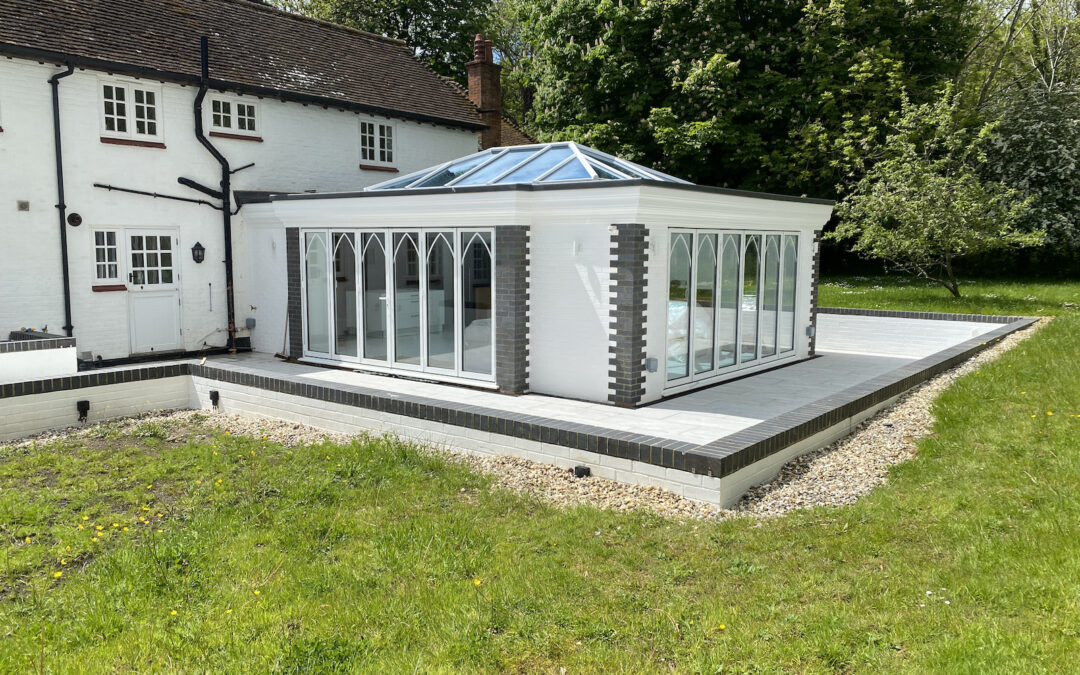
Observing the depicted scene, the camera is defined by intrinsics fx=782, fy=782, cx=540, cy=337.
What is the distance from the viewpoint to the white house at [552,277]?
9.88 meters

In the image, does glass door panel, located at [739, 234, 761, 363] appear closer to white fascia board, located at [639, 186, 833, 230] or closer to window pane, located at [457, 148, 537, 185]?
white fascia board, located at [639, 186, 833, 230]

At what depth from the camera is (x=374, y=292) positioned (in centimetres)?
1208

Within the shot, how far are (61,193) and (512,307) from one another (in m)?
7.78

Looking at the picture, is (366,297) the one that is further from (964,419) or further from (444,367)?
(964,419)

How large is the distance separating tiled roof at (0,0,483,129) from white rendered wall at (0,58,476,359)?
0.38 m

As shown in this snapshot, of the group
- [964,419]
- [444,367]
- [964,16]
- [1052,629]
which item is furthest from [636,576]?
[964,16]

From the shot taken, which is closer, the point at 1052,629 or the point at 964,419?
the point at 1052,629

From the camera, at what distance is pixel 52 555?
5.94 m

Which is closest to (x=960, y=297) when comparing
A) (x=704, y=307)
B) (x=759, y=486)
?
(x=704, y=307)

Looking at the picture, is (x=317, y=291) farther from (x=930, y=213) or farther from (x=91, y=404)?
(x=930, y=213)

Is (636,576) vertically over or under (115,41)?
under

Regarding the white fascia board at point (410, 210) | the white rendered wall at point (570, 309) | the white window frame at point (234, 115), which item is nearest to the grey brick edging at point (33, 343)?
the white fascia board at point (410, 210)

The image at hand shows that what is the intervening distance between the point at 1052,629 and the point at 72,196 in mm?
13950

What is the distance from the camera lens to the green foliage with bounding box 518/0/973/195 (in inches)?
968
